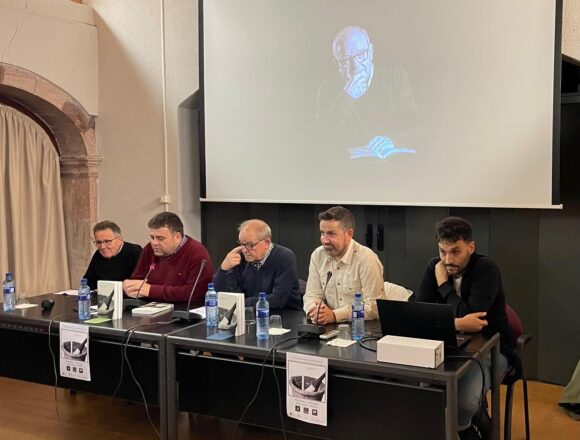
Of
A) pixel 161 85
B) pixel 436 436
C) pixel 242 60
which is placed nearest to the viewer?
pixel 436 436

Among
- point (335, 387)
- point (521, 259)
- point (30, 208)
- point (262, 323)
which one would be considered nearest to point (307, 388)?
point (335, 387)

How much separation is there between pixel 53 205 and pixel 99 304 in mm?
2771

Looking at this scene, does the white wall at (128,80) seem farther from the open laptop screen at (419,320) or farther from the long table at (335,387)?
the open laptop screen at (419,320)

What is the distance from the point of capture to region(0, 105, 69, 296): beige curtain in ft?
18.2

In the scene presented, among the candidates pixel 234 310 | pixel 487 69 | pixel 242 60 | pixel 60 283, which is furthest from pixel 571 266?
pixel 60 283

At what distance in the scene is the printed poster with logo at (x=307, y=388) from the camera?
2.66 meters

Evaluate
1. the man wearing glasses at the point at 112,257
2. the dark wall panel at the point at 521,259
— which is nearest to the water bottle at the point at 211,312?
the man wearing glasses at the point at 112,257

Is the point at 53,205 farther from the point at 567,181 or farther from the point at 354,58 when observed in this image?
the point at 567,181

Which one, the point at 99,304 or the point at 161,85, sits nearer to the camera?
the point at 99,304

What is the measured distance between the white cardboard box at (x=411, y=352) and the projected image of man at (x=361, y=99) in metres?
2.40

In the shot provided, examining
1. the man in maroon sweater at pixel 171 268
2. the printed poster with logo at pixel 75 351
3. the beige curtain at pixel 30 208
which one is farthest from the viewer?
the beige curtain at pixel 30 208

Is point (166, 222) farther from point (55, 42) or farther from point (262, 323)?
point (55, 42)

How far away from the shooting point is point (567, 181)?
4.40 meters

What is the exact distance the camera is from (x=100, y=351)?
11.1ft
